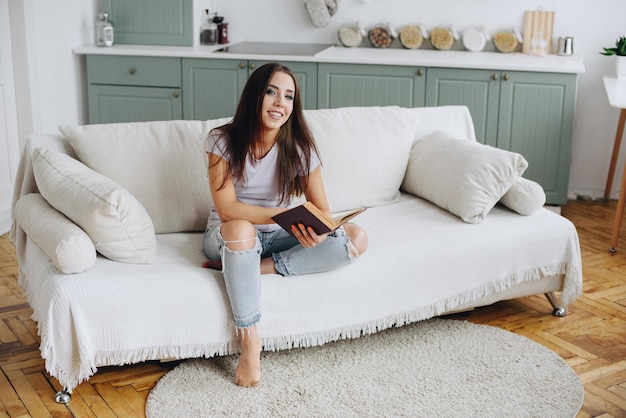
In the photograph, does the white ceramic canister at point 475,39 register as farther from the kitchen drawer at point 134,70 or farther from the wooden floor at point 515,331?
the kitchen drawer at point 134,70

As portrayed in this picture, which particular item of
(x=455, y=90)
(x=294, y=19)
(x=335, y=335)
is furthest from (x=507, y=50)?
(x=335, y=335)

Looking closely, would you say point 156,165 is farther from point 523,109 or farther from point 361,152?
point 523,109

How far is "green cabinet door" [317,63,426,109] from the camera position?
4391 millimetres

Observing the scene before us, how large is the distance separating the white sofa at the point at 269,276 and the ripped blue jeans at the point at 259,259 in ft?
0.15

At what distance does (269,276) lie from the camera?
250 cm

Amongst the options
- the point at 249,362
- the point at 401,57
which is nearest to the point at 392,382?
the point at 249,362

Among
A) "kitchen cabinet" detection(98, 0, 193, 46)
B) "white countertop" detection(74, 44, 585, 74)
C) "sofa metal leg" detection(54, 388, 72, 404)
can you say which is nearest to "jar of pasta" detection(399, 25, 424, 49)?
Answer: "white countertop" detection(74, 44, 585, 74)

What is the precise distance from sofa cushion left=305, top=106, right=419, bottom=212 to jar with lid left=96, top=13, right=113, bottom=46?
1929 millimetres

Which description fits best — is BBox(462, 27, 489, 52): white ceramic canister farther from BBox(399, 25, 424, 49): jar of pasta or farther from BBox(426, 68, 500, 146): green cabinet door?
BBox(426, 68, 500, 146): green cabinet door

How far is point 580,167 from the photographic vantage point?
486 cm

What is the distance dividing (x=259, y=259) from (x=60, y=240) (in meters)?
0.57

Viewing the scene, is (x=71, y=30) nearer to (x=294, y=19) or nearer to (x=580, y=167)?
(x=294, y=19)

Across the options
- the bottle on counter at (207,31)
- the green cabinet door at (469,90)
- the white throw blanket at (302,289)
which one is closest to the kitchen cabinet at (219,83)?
the bottle on counter at (207,31)

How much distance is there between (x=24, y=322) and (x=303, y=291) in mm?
1085
